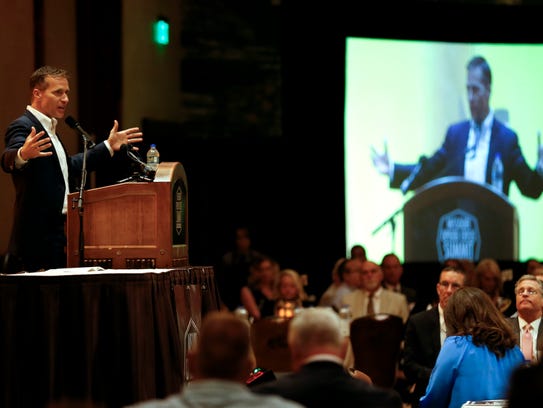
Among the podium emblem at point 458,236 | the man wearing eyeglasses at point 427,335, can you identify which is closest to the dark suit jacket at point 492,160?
the podium emblem at point 458,236

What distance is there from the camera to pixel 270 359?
8.24 meters

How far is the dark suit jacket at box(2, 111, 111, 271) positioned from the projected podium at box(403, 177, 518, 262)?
8.50 m

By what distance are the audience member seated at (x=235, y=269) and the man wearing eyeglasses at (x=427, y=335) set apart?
4.20 m

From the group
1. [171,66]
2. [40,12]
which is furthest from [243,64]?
[40,12]

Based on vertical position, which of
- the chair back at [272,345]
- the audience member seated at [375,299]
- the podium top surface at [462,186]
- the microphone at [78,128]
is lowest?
the chair back at [272,345]

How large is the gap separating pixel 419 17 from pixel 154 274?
30.9 feet

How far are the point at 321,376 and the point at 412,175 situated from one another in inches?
384

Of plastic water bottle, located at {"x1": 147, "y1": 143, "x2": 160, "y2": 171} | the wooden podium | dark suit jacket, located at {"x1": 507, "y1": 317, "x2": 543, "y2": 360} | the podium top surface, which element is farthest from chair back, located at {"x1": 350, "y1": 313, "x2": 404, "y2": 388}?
the podium top surface

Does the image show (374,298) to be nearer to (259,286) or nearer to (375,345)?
(259,286)

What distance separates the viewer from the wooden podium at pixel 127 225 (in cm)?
480

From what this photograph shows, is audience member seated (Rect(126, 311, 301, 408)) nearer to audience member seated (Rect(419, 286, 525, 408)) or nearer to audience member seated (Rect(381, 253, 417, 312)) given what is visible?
audience member seated (Rect(419, 286, 525, 408))

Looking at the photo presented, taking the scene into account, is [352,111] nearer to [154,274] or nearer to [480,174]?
[480,174]

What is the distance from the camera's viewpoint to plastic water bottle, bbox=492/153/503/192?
42.8 ft

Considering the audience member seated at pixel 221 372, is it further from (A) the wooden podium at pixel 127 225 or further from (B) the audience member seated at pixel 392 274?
(B) the audience member seated at pixel 392 274
